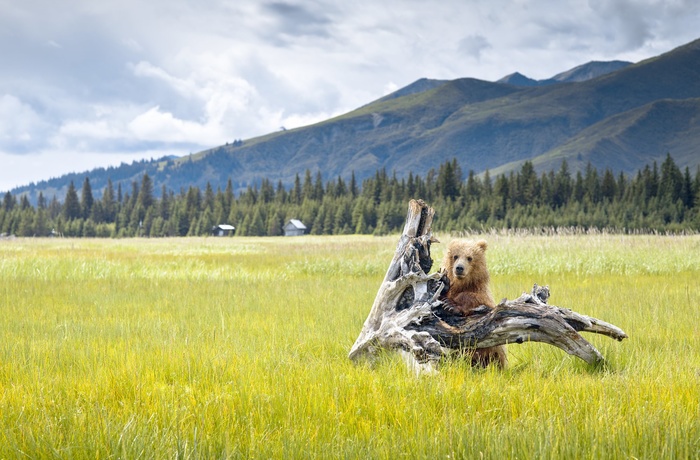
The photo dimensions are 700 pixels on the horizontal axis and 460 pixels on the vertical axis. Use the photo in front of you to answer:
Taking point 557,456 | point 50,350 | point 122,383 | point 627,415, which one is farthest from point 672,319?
point 50,350

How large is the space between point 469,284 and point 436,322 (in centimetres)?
81

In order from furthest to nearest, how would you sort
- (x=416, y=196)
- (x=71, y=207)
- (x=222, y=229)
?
(x=71, y=207)
(x=222, y=229)
(x=416, y=196)

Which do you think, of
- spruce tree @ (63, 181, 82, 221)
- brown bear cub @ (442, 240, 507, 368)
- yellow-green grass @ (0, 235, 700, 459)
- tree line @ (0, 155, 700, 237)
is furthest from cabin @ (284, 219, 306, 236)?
brown bear cub @ (442, 240, 507, 368)

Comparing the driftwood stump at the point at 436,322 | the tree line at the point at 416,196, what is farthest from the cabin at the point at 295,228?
the driftwood stump at the point at 436,322

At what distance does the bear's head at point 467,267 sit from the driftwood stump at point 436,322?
0.30 m

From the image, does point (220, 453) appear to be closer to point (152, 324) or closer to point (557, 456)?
point (557, 456)

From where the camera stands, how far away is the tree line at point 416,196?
77125 mm

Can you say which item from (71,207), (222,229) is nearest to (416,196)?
(222,229)

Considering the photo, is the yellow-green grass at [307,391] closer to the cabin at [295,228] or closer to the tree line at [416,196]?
the tree line at [416,196]

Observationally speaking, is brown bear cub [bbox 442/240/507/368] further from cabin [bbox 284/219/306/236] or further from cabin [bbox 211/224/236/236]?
cabin [bbox 211/224/236/236]

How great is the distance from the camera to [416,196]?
309ft

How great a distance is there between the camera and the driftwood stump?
4.77m

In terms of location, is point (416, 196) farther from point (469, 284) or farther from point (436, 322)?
point (436, 322)

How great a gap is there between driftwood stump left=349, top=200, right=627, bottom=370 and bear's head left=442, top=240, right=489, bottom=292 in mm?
301
